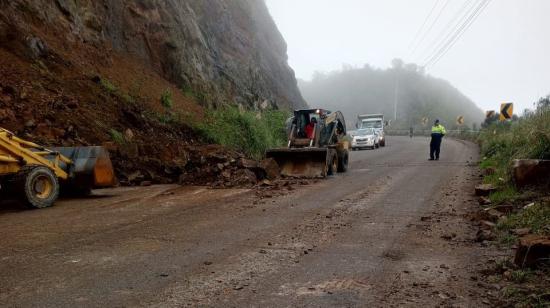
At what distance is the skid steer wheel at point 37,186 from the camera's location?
862 cm

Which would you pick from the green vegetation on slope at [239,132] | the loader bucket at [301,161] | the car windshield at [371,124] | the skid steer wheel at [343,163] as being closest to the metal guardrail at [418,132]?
the car windshield at [371,124]

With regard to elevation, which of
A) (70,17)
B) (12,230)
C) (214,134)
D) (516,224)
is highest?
(70,17)

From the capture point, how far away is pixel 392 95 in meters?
109

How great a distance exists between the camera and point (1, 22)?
571 inches

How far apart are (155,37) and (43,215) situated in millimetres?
16299

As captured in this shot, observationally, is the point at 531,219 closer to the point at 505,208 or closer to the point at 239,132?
the point at 505,208

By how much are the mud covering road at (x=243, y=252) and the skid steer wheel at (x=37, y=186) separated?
0.29m

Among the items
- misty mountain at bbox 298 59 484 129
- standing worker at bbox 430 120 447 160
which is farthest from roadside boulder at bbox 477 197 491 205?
misty mountain at bbox 298 59 484 129

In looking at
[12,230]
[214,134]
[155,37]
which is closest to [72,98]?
[214,134]

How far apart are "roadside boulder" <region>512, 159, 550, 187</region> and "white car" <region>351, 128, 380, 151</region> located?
22.6 metres

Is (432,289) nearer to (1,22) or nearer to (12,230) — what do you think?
(12,230)

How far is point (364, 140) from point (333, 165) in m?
16.6

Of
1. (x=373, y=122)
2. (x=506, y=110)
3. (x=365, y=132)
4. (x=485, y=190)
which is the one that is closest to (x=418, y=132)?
(x=373, y=122)

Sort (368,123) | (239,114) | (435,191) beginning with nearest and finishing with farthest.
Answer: (435,191)
(239,114)
(368,123)
